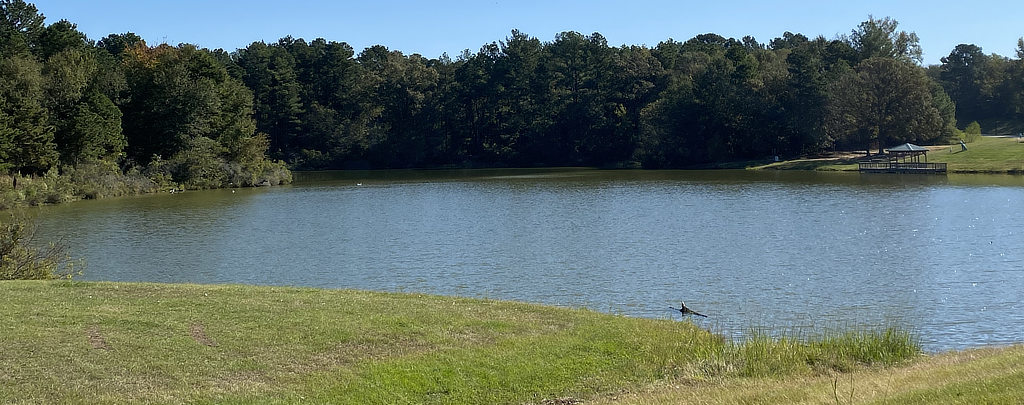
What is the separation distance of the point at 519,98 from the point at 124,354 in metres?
104

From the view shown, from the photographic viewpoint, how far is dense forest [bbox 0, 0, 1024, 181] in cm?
6494

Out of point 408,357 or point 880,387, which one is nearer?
point 880,387

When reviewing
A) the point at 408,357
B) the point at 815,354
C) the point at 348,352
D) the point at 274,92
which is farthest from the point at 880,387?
the point at 274,92

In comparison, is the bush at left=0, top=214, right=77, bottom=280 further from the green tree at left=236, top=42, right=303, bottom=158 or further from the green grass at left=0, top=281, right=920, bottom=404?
the green tree at left=236, top=42, right=303, bottom=158

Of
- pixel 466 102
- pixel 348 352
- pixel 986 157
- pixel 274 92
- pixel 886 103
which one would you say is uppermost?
pixel 274 92

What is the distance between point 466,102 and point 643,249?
89177 mm

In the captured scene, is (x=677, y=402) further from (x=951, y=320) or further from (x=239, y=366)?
(x=951, y=320)

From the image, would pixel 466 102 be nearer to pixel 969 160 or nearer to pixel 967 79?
pixel 969 160

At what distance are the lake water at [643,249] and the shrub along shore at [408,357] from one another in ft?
12.5

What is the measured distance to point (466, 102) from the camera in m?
118

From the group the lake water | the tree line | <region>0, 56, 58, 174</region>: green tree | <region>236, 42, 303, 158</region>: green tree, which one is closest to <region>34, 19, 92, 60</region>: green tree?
the tree line

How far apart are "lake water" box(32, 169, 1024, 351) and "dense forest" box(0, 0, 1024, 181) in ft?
45.2

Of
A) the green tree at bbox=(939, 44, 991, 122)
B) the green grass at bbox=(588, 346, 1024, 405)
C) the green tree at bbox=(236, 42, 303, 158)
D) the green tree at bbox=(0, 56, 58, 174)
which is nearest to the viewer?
the green grass at bbox=(588, 346, 1024, 405)

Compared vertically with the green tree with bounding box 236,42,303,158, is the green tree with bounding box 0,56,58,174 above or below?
below
